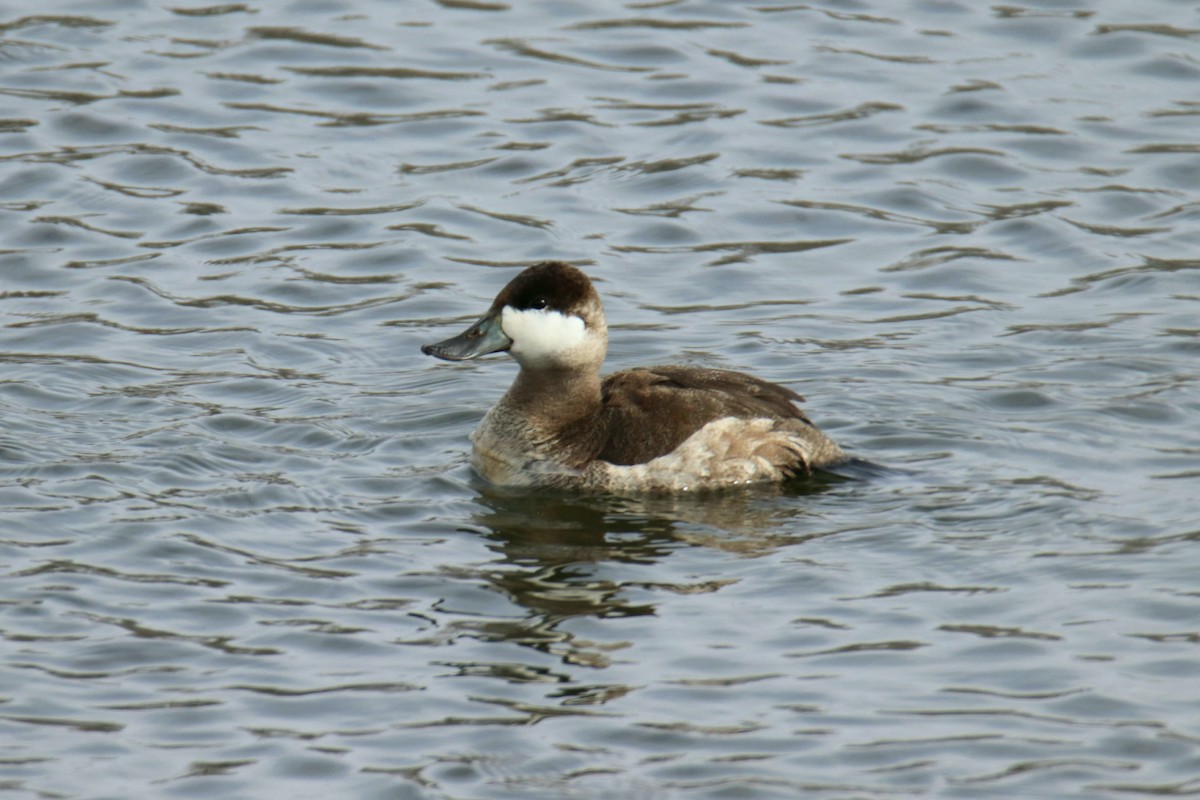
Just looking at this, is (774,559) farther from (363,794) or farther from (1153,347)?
(1153,347)

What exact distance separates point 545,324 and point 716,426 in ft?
3.00

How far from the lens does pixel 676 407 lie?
879 cm

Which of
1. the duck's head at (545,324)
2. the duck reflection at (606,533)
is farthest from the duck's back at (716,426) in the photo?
the duck's head at (545,324)

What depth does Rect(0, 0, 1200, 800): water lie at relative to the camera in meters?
6.51

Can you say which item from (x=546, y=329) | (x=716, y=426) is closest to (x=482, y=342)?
(x=546, y=329)

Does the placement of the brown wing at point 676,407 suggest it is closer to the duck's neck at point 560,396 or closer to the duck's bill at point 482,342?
the duck's neck at point 560,396

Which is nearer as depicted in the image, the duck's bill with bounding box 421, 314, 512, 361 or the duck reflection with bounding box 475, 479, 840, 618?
the duck reflection with bounding box 475, 479, 840, 618

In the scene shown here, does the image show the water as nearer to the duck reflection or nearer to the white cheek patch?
the duck reflection

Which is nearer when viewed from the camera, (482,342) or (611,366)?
(482,342)

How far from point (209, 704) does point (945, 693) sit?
2452mm

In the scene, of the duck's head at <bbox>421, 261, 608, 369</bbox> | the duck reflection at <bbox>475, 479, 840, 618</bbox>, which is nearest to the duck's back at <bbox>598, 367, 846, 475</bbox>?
the duck reflection at <bbox>475, 479, 840, 618</bbox>

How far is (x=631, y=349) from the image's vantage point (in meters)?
10.6

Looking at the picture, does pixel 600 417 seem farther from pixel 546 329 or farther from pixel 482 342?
pixel 482 342

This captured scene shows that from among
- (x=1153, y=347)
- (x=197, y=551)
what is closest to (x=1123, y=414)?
(x=1153, y=347)
